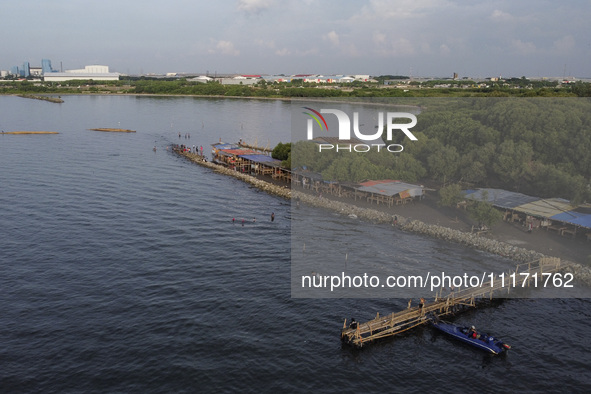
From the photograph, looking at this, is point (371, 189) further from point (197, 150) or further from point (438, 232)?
point (197, 150)

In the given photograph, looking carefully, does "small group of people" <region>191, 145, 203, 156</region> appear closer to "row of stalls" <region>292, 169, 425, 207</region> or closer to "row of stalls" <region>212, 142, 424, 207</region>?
"row of stalls" <region>212, 142, 424, 207</region>

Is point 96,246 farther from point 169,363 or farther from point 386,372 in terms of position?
point 386,372

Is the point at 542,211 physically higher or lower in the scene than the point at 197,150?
lower

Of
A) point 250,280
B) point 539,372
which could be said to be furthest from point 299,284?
point 539,372

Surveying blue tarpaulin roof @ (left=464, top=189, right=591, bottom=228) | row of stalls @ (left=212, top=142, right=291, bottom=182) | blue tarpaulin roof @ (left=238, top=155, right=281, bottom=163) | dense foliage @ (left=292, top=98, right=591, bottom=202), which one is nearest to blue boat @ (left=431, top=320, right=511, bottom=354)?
blue tarpaulin roof @ (left=464, top=189, right=591, bottom=228)

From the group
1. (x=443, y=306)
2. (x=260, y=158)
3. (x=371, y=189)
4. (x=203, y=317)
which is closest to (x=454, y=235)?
(x=371, y=189)

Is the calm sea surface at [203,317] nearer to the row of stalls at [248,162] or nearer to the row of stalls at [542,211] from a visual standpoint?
the row of stalls at [542,211]

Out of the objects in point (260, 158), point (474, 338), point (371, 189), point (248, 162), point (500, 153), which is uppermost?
point (500, 153)
